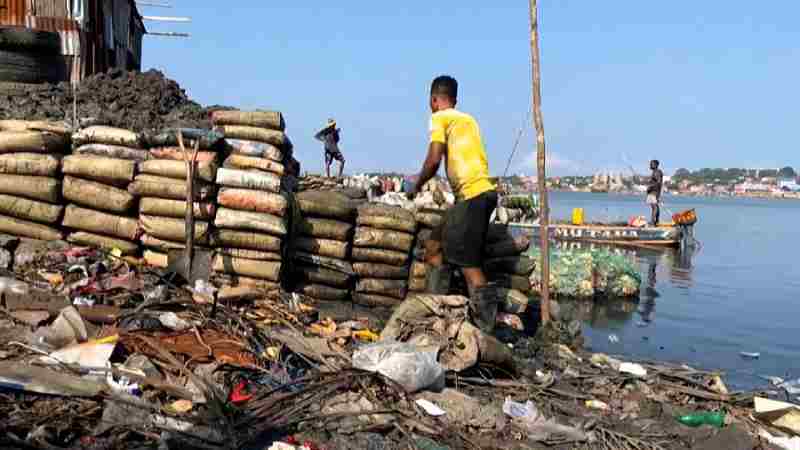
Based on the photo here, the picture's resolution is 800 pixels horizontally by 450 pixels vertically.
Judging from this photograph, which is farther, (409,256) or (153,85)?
(153,85)

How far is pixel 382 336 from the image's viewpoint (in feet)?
17.0

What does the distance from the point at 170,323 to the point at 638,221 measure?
21.6 metres

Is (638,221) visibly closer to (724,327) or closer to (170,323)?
(724,327)

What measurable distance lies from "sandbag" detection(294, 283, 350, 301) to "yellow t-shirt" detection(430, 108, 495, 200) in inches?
67.0

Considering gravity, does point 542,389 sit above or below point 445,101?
below

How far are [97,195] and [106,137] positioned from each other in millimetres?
622

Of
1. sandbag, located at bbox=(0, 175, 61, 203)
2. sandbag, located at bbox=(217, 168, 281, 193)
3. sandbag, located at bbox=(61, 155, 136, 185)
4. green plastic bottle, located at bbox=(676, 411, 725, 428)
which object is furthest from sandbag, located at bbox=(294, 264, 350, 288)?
green plastic bottle, located at bbox=(676, 411, 725, 428)

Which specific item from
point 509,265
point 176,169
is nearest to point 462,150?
point 509,265

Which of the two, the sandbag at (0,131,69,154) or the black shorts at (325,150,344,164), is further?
the black shorts at (325,150,344,164)

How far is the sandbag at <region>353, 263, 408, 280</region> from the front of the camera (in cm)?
704

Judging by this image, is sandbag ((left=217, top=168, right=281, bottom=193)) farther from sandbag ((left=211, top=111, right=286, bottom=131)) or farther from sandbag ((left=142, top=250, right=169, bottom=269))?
sandbag ((left=211, top=111, right=286, bottom=131))

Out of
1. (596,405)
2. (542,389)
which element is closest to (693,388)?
(596,405)

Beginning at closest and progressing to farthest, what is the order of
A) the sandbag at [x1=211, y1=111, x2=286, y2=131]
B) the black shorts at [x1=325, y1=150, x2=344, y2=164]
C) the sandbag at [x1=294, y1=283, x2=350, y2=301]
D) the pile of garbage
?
1. the pile of garbage
2. the sandbag at [x1=294, y1=283, x2=350, y2=301]
3. the sandbag at [x1=211, y1=111, x2=286, y2=131]
4. the black shorts at [x1=325, y1=150, x2=344, y2=164]

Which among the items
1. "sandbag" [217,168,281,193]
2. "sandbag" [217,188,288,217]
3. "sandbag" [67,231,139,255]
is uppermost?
"sandbag" [217,168,281,193]
